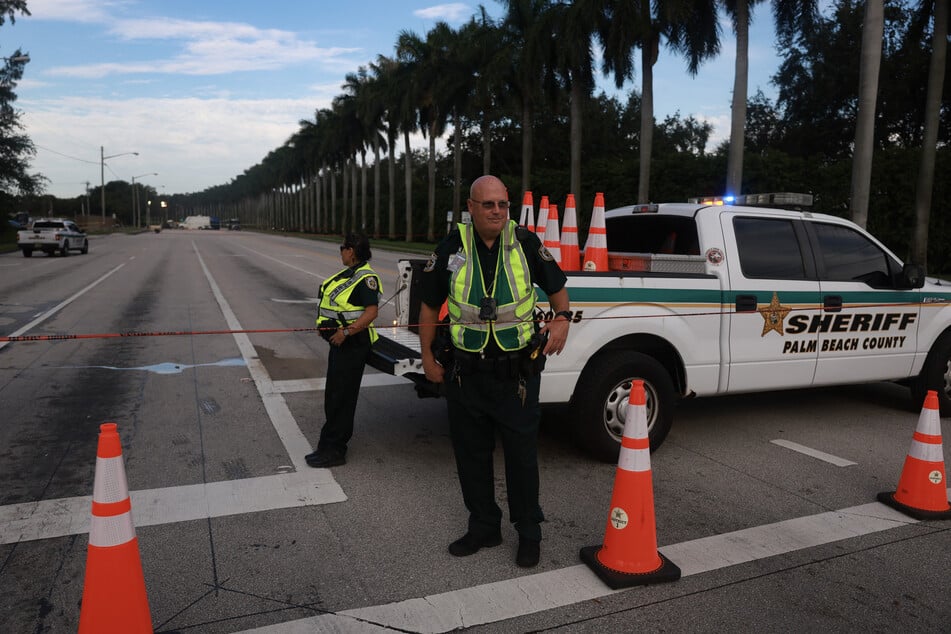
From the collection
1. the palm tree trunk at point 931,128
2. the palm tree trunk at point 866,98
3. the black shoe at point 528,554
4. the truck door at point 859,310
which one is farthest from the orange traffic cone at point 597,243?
the palm tree trunk at point 931,128

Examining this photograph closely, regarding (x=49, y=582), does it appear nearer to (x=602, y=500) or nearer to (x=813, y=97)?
(x=602, y=500)

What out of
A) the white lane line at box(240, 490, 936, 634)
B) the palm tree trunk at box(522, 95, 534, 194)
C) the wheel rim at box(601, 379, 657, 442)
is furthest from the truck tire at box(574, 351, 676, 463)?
the palm tree trunk at box(522, 95, 534, 194)

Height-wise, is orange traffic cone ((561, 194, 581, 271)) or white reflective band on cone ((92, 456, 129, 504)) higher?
orange traffic cone ((561, 194, 581, 271))

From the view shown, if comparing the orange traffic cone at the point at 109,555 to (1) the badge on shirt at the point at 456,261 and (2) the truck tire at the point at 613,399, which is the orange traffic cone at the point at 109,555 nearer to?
(1) the badge on shirt at the point at 456,261

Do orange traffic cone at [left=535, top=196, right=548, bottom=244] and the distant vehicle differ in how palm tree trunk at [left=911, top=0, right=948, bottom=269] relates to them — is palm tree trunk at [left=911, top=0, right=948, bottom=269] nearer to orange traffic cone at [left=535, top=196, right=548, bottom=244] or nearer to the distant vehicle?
orange traffic cone at [left=535, top=196, right=548, bottom=244]

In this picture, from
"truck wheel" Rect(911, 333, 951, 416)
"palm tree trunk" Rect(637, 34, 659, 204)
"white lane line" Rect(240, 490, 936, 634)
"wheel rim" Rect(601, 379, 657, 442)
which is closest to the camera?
"white lane line" Rect(240, 490, 936, 634)

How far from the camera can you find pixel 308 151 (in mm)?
92000

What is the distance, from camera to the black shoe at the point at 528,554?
11.8ft

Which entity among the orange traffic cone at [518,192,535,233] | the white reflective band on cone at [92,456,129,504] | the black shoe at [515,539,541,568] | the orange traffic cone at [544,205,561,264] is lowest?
the black shoe at [515,539,541,568]

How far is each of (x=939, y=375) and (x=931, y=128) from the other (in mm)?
17754

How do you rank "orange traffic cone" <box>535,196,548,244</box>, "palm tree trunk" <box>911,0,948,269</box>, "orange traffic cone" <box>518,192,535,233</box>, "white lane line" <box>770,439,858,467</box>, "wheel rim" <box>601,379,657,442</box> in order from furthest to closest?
"palm tree trunk" <box>911,0,948,269</box> → "orange traffic cone" <box>518,192,535,233</box> → "orange traffic cone" <box>535,196,548,244</box> → "white lane line" <box>770,439,858,467</box> → "wheel rim" <box>601,379,657,442</box>

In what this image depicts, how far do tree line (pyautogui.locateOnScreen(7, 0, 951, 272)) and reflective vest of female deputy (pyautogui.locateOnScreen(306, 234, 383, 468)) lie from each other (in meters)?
5.26

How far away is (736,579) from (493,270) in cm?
191

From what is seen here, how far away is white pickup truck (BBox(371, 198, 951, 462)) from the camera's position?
495 cm
